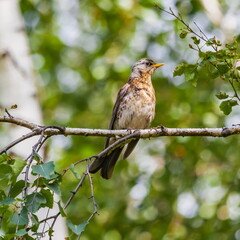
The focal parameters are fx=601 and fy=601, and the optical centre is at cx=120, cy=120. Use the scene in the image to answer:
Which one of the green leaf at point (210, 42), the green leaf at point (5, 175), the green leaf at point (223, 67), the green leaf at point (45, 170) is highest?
the green leaf at point (210, 42)

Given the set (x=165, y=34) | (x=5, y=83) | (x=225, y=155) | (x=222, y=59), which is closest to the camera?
(x=222, y=59)

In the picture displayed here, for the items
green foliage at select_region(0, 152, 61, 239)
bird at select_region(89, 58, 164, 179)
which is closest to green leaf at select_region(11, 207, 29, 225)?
green foliage at select_region(0, 152, 61, 239)

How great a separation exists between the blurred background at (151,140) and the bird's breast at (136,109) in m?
0.86

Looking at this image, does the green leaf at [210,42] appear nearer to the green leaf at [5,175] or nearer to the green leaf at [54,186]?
the green leaf at [54,186]

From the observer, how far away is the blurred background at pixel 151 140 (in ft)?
27.0

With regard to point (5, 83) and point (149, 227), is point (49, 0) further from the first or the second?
point (5, 83)

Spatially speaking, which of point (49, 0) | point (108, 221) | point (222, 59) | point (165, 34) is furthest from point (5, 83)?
point (49, 0)

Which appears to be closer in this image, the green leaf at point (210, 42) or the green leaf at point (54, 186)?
the green leaf at point (54, 186)

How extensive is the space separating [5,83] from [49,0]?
6.98 metres

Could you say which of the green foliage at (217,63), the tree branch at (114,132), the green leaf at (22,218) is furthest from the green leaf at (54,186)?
the green foliage at (217,63)

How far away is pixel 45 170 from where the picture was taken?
117 inches

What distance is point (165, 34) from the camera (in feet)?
32.0

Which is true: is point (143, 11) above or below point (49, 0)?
below

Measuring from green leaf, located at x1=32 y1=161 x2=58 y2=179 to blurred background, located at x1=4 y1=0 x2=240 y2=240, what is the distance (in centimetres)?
414
